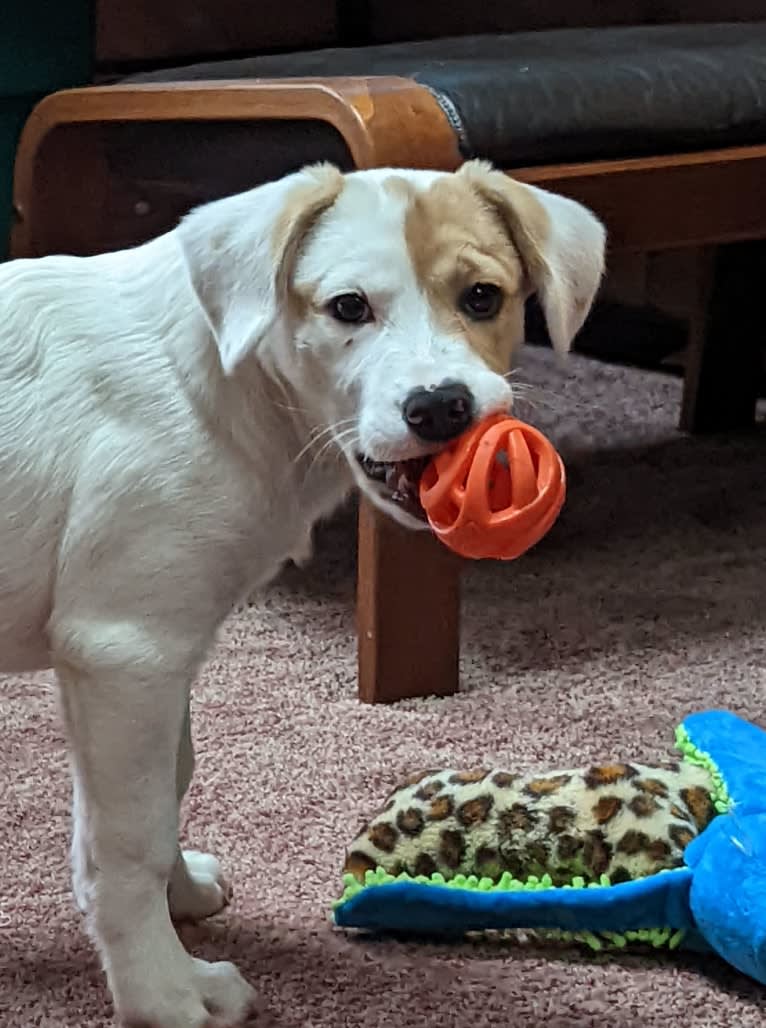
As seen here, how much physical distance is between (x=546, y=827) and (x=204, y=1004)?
306 millimetres

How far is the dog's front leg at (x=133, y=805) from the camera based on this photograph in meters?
1.12

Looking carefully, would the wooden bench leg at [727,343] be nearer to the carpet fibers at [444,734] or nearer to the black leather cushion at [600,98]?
the carpet fibers at [444,734]

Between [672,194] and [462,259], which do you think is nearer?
[462,259]

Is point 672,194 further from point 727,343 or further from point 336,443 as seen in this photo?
point 727,343

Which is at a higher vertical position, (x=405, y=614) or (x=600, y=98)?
(x=600, y=98)

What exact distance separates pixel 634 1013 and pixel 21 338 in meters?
0.71

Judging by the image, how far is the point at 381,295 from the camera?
3.68ft

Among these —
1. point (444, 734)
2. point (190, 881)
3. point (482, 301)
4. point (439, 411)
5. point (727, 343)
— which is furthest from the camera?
point (727, 343)

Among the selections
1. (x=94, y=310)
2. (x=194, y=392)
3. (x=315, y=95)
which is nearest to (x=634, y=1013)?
(x=194, y=392)

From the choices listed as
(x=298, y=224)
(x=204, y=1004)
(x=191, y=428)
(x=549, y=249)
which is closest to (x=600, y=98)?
(x=549, y=249)

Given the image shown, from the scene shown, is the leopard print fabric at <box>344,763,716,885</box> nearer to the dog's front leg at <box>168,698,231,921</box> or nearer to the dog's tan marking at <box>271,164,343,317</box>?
the dog's front leg at <box>168,698,231,921</box>

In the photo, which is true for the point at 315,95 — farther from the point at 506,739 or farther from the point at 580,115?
the point at 506,739

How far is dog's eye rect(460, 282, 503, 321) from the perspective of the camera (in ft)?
3.78

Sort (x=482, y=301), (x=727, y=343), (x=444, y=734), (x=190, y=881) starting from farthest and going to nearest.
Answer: (x=727, y=343), (x=444, y=734), (x=190, y=881), (x=482, y=301)
